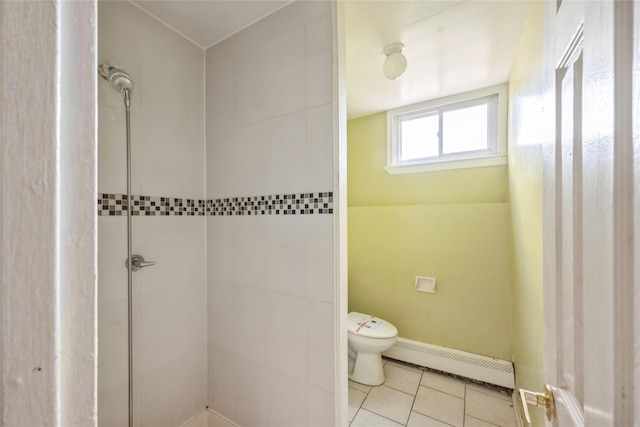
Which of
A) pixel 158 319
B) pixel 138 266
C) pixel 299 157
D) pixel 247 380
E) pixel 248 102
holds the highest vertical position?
pixel 248 102

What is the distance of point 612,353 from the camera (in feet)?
1.06

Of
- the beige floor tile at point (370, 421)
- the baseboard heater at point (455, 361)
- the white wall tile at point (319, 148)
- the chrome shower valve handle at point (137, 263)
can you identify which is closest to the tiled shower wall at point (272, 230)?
the white wall tile at point (319, 148)

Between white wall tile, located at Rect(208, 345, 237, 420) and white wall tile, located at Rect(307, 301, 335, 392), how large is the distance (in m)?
0.55

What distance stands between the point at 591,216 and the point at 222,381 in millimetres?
1807

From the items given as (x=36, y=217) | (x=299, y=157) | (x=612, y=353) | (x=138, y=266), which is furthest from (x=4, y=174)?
(x=138, y=266)

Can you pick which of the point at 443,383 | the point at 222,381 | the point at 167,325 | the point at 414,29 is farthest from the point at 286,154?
the point at 443,383

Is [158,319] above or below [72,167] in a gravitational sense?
below

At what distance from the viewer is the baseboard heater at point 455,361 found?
1876mm

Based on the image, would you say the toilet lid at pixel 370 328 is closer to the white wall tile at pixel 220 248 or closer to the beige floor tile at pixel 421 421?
the beige floor tile at pixel 421 421

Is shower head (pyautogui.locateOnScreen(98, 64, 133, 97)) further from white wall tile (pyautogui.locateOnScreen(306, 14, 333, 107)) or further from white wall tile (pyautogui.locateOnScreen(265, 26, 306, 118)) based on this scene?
white wall tile (pyautogui.locateOnScreen(306, 14, 333, 107))

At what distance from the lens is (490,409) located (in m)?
1.69

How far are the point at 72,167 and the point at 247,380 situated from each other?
155 cm

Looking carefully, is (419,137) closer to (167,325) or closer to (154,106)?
(154,106)

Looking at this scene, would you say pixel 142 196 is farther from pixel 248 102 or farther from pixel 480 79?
pixel 480 79
